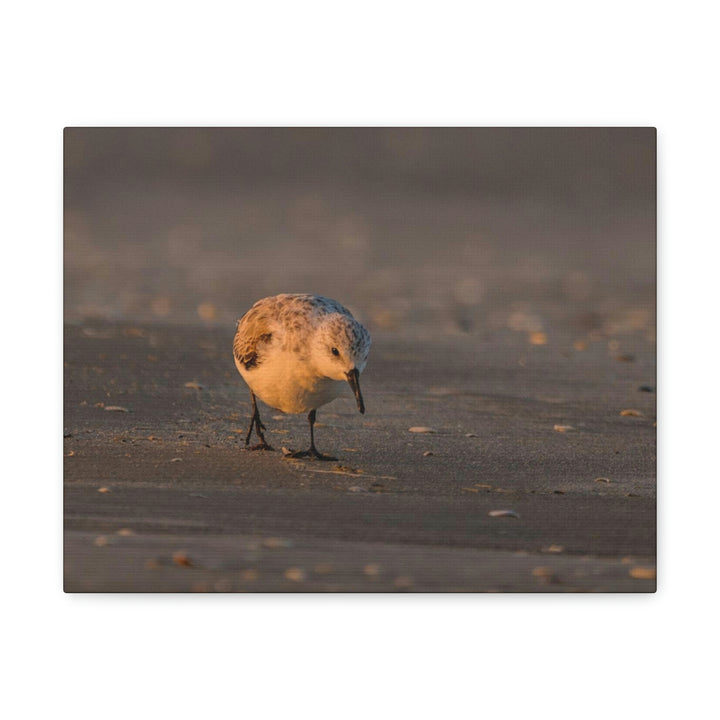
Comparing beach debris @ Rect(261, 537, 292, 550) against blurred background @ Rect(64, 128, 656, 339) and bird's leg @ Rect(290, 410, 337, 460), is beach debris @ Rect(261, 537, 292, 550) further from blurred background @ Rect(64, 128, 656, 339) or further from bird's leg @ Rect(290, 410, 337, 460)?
blurred background @ Rect(64, 128, 656, 339)

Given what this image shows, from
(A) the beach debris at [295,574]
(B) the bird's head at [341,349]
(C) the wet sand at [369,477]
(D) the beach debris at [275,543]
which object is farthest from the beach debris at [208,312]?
(A) the beach debris at [295,574]

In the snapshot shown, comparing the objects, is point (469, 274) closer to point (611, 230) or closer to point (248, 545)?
point (611, 230)

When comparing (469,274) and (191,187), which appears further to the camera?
(469,274)

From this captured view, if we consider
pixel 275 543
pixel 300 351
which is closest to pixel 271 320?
pixel 300 351

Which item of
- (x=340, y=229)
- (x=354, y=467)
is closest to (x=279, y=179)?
(x=340, y=229)

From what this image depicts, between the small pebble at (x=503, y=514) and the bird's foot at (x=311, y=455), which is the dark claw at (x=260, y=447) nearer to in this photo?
the bird's foot at (x=311, y=455)
